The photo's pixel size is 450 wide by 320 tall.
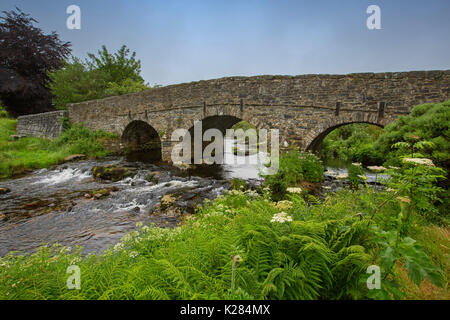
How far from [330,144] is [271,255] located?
52.5ft

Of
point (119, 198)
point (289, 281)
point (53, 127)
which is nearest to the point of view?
point (289, 281)

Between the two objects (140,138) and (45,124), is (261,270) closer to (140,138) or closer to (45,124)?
(140,138)

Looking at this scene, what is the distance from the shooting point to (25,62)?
2011cm

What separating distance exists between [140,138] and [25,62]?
53.3ft

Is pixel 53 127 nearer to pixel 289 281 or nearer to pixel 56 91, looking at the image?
A: pixel 56 91

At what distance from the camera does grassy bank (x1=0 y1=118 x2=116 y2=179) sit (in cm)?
1111

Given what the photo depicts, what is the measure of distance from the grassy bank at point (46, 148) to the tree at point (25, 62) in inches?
228

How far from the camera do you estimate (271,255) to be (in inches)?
78.0

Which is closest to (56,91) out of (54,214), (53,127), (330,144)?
(53,127)

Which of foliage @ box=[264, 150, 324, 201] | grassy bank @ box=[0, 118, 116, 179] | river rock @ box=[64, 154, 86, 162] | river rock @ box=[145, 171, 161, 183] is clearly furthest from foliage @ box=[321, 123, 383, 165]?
river rock @ box=[64, 154, 86, 162]

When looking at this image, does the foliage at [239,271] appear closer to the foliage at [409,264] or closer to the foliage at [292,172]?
the foliage at [409,264]

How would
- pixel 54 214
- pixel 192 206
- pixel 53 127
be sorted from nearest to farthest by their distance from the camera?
pixel 54 214 < pixel 192 206 < pixel 53 127

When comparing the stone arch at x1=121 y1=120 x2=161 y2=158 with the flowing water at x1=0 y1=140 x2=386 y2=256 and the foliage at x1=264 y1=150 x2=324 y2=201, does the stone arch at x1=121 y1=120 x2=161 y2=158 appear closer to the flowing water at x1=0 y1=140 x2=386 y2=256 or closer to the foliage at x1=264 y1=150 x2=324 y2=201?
the flowing water at x1=0 y1=140 x2=386 y2=256
